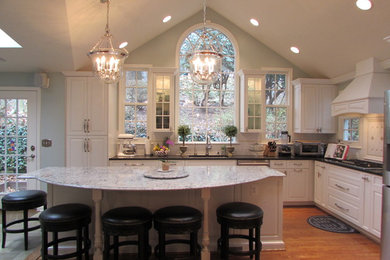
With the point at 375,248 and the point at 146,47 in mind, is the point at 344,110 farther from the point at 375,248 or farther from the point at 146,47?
the point at 146,47

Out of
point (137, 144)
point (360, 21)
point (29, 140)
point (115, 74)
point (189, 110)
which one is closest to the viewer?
point (115, 74)

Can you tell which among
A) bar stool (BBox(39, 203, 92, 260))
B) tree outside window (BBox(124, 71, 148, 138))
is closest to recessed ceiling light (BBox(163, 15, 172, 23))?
tree outside window (BBox(124, 71, 148, 138))

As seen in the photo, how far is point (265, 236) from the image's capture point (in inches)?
123

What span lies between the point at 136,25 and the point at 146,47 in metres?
0.90

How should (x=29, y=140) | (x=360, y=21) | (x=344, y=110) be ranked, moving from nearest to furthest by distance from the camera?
(x=360, y=21), (x=344, y=110), (x=29, y=140)

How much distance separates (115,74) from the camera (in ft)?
9.25

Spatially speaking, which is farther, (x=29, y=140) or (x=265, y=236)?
(x=29, y=140)

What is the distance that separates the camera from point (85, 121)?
4531 mm

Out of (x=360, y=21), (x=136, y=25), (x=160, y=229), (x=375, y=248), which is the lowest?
(x=375, y=248)

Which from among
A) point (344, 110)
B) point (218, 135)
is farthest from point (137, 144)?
point (344, 110)

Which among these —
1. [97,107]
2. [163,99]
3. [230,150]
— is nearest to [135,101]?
[163,99]

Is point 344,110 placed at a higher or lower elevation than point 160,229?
higher

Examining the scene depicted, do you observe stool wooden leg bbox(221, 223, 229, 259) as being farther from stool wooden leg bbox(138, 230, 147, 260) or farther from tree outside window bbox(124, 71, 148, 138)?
tree outside window bbox(124, 71, 148, 138)

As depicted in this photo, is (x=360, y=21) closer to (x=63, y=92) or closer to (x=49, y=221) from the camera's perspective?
(x=49, y=221)
